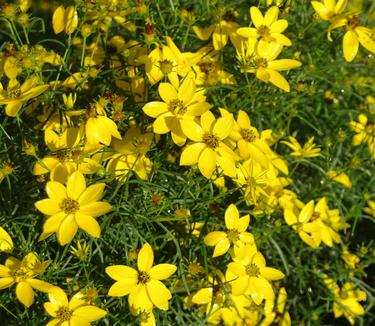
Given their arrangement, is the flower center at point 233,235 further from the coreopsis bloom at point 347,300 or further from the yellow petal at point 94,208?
the coreopsis bloom at point 347,300

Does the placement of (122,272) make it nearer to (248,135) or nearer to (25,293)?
(25,293)

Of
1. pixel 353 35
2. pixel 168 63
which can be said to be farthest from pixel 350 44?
pixel 168 63

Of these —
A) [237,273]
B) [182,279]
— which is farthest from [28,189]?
[237,273]

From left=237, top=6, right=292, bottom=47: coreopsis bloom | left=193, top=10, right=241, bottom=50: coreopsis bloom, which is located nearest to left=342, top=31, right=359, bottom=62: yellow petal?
left=237, top=6, right=292, bottom=47: coreopsis bloom

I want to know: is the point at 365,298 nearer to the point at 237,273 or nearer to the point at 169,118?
the point at 237,273

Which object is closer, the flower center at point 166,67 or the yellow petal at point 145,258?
the yellow petal at point 145,258

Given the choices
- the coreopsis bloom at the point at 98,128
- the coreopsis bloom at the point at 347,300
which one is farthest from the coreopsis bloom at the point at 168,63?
the coreopsis bloom at the point at 347,300
